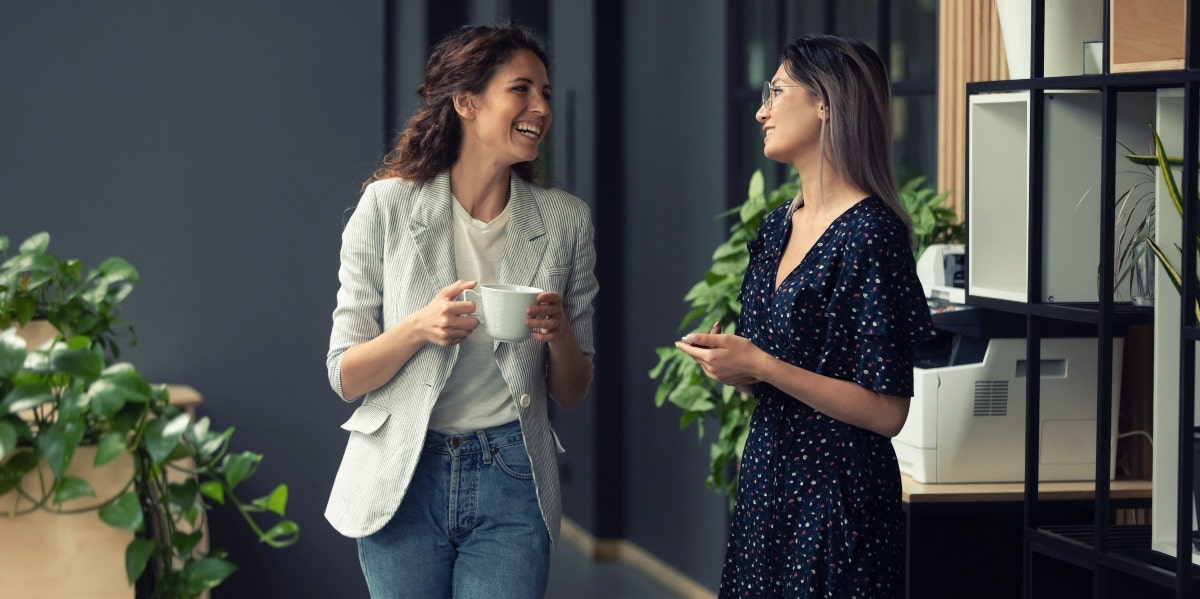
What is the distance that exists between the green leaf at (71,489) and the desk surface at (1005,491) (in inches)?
75.6

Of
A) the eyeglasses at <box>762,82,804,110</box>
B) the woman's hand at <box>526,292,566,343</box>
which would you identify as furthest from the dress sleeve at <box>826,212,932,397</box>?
the woman's hand at <box>526,292,566,343</box>

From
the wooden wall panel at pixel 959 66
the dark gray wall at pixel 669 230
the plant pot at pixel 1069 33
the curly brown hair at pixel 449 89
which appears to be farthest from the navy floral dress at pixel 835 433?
the dark gray wall at pixel 669 230

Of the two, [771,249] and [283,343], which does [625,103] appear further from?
[771,249]

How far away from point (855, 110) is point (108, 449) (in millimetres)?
1284

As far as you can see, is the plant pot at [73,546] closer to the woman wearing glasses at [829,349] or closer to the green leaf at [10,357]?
the green leaf at [10,357]

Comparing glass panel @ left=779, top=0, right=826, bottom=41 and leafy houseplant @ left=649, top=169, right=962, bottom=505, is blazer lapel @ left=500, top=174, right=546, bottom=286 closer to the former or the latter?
leafy houseplant @ left=649, top=169, right=962, bottom=505

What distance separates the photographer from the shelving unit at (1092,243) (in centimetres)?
200

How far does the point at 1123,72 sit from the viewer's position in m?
2.19

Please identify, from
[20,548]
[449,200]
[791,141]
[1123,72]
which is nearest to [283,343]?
[449,200]

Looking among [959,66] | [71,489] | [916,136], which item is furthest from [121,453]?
[916,136]

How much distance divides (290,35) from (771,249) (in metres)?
2.11

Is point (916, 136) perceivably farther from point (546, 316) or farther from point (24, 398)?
point (24, 398)

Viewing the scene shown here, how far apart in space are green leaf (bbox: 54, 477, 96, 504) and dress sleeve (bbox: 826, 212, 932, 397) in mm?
1165

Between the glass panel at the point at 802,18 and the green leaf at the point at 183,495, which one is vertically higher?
the glass panel at the point at 802,18
